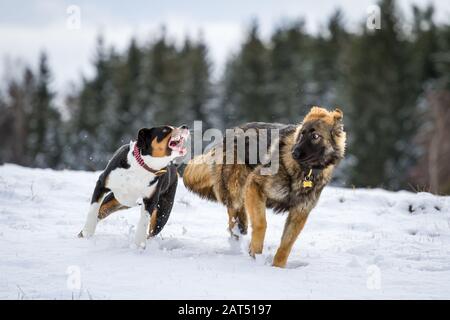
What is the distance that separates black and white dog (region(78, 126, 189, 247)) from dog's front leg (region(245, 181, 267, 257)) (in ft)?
3.35

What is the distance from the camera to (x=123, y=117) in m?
42.2

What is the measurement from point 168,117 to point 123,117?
3.73m

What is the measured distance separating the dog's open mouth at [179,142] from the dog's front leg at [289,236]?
152cm

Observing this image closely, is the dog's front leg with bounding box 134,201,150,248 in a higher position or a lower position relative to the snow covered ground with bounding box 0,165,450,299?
higher

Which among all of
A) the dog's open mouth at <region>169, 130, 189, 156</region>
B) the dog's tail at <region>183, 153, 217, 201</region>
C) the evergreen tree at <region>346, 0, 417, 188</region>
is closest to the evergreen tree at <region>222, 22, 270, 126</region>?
the evergreen tree at <region>346, 0, 417, 188</region>

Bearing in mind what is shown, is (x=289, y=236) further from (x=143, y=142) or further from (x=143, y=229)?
(x=143, y=142)

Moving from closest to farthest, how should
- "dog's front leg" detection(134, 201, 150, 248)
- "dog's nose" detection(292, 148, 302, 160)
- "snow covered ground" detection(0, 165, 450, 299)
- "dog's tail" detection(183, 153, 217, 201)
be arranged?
"snow covered ground" detection(0, 165, 450, 299) → "dog's nose" detection(292, 148, 302, 160) → "dog's front leg" detection(134, 201, 150, 248) → "dog's tail" detection(183, 153, 217, 201)

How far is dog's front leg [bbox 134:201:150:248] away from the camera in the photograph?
6539 mm

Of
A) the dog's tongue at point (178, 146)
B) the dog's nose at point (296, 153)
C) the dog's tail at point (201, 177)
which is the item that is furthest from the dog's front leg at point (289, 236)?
the dog's tail at point (201, 177)

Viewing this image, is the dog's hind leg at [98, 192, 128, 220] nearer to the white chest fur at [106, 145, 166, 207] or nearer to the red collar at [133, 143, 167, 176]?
the white chest fur at [106, 145, 166, 207]

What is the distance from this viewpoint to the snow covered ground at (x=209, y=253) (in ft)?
16.6

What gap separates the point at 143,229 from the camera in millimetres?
6621
